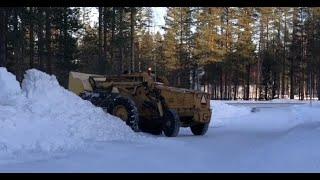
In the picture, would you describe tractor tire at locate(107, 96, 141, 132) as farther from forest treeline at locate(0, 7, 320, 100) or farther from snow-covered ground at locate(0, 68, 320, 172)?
forest treeline at locate(0, 7, 320, 100)

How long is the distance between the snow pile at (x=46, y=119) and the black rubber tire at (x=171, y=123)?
183cm

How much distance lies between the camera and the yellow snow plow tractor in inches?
725

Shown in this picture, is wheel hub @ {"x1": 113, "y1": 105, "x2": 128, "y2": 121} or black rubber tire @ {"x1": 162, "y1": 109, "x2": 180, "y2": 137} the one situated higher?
wheel hub @ {"x1": 113, "y1": 105, "x2": 128, "y2": 121}

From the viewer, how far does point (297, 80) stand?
82875 millimetres

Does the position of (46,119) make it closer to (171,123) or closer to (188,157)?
(188,157)

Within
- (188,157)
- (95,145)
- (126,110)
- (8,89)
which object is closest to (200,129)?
(126,110)

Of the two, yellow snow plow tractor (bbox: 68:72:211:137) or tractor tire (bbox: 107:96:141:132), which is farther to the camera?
yellow snow plow tractor (bbox: 68:72:211:137)

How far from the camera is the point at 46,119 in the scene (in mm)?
14477

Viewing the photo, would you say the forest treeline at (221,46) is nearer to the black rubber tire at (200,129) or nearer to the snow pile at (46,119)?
the black rubber tire at (200,129)

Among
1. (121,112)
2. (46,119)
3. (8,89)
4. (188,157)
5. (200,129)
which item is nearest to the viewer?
(188,157)

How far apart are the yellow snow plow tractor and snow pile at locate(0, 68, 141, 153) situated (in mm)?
1282

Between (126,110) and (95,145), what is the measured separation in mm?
3829

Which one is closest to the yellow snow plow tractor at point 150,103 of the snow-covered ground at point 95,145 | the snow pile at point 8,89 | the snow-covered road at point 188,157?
the snow-covered ground at point 95,145

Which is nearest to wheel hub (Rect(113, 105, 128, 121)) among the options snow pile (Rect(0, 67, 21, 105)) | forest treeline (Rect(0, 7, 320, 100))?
snow pile (Rect(0, 67, 21, 105))
